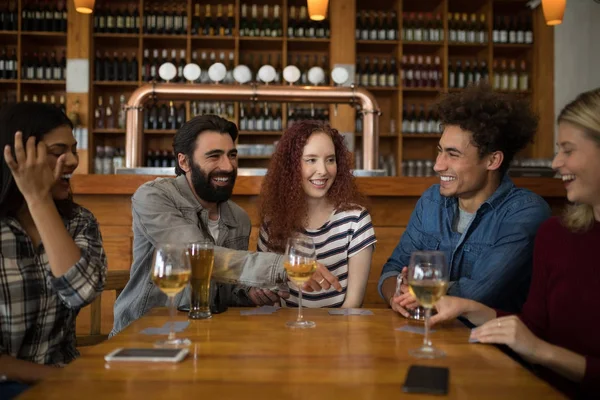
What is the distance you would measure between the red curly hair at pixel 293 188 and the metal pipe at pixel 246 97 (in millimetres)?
1341

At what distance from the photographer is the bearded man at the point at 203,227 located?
4.97ft

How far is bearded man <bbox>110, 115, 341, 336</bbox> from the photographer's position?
152 centimetres

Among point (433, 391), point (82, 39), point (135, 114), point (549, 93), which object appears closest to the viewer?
point (433, 391)

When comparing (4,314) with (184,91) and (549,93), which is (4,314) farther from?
(549,93)

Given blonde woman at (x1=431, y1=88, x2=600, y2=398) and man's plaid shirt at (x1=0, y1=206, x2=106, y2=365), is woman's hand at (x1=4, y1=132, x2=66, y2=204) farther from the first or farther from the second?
blonde woman at (x1=431, y1=88, x2=600, y2=398)

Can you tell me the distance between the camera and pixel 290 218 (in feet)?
6.49

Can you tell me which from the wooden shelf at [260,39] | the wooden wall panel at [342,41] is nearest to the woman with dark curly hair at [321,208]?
the wooden wall panel at [342,41]

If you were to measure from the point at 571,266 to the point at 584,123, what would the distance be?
12.0 inches

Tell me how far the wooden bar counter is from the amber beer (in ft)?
4.53

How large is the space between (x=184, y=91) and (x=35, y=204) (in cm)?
228

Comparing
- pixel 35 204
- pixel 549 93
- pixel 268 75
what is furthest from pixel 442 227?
pixel 549 93

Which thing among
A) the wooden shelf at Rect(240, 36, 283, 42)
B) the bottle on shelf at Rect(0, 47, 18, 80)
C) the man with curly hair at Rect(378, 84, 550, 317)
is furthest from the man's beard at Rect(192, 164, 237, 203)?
the bottle on shelf at Rect(0, 47, 18, 80)

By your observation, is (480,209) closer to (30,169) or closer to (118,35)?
(30,169)

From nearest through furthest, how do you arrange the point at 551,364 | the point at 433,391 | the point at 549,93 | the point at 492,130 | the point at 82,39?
the point at 433,391, the point at 551,364, the point at 492,130, the point at 82,39, the point at 549,93
